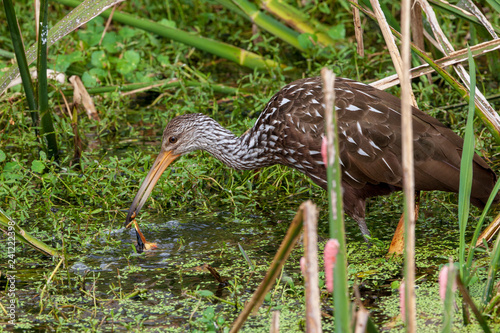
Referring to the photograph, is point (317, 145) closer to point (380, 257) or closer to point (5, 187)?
point (380, 257)

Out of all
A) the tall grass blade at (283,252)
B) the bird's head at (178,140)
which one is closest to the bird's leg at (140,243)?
the bird's head at (178,140)

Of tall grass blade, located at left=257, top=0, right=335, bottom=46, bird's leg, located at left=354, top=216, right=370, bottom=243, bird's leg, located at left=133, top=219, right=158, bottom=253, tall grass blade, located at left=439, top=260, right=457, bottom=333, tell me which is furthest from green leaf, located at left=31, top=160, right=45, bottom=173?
tall grass blade, located at left=439, top=260, right=457, bottom=333

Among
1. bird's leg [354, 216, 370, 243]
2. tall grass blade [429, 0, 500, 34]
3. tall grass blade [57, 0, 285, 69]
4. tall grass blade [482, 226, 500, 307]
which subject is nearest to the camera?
tall grass blade [482, 226, 500, 307]

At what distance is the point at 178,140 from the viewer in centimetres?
481

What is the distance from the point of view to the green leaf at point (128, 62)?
6641mm

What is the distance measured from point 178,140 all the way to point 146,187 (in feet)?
1.31

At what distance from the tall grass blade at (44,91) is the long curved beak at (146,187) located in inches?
33.4

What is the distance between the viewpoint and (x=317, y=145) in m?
4.21

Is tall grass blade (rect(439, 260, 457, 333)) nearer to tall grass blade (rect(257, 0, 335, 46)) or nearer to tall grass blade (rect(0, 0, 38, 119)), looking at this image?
tall grass blade (rect(0, 0, 38, 119))

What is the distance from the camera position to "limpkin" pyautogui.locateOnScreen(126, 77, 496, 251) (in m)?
4.03

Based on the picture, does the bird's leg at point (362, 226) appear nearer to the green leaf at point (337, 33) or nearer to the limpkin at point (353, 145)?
the limpkin at point (353, 145)

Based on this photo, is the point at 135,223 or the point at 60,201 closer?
the point at 135,223

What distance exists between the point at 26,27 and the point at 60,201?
3.03m

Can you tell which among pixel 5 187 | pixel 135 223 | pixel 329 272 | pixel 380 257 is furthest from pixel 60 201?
pixel 329 272
